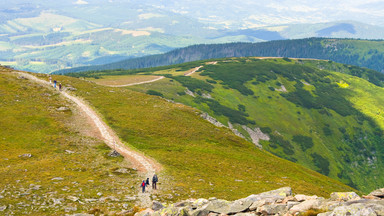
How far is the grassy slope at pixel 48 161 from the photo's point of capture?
31922 mm

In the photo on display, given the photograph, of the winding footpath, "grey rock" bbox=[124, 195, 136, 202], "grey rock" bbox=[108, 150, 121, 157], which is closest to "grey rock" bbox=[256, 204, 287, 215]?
the winding footpath

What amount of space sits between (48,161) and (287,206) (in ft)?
113

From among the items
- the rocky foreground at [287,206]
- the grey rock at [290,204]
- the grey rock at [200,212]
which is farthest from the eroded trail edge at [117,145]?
the grey rock at [290,204]

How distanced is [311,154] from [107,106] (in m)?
112

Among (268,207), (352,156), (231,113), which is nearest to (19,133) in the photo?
(268,207)

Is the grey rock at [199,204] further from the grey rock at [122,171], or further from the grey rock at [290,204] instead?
the grey rock at [122,171]

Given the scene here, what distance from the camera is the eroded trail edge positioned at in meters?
46.5

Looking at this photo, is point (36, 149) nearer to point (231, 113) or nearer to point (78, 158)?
point (78, 158)

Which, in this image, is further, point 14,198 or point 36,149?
point 36,149

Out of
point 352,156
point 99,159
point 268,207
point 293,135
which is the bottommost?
point 352,156

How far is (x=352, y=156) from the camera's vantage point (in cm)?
16612

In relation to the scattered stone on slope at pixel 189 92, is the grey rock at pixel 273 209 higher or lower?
higher

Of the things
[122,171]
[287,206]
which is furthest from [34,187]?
[287,206]

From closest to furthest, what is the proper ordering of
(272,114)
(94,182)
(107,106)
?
1. (94,182)
2. (107,106)
3. (272,114)
